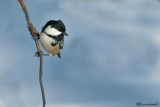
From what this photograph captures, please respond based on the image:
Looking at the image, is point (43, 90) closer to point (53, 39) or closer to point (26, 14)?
point (26, 14)

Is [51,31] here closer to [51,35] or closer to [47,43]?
[51,35]

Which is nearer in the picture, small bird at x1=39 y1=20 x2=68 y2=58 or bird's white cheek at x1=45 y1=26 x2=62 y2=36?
small bird at x1=39 y1=20 x2=68 y2=58

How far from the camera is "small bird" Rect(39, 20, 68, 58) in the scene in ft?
12.5

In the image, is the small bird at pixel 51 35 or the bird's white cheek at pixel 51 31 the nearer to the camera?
the small bird at pixel 51 35

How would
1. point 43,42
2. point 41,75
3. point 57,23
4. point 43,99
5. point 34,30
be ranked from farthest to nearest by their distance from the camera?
1. point 43,42
2. point 57,23
3. point 34,30
4. point 41,75
5. point 43,99

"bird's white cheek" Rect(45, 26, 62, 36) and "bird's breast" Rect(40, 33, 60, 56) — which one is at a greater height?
"bird's white cheek" Rect(45, 26, 62, 36)

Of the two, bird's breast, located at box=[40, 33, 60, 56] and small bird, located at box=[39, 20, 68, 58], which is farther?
bird's breast, located at box=[40, 33, 60, 56]

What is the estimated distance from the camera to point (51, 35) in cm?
425

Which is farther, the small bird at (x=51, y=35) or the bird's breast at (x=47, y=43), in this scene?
the bird's breast at (x=47, y=43)

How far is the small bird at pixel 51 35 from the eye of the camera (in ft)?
12.5

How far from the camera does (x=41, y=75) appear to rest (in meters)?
2.13

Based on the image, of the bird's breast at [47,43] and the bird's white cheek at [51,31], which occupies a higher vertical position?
the bird's white cheek at [51,31]

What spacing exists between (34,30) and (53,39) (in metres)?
1.79

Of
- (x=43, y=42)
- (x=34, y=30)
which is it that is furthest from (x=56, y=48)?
(x=34, y=30)
